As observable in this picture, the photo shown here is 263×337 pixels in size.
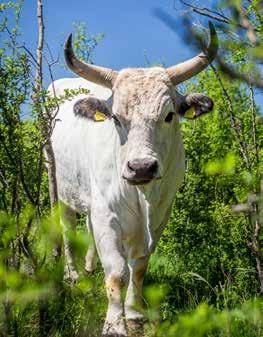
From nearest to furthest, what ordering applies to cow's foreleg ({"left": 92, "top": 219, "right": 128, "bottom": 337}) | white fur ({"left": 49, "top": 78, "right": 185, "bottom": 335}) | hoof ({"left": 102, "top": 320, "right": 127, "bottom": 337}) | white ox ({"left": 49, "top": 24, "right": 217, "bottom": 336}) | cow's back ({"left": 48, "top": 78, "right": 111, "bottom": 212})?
hoof ({"left": 102, "top": 320, "right": 127, "bottom": 337}), cow's foreleg ({"left": 92, "top": 219, "right": 128, "bottom": 337}), white ox ({"left": 49, "top": 24, "right": 217, "bottom": 336}), white fur ({"left": 49, "top": 78, "right": 185, "bottom": 335}), cow's back ({"left": 48, "top": 78, "right": 111, "bottom": 212})

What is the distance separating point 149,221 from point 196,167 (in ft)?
8.18

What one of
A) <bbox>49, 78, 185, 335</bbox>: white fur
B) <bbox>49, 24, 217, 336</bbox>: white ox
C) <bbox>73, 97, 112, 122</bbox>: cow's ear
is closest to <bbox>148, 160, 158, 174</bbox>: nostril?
<bbox>49, 24, 217, 336</bbox>: white ox

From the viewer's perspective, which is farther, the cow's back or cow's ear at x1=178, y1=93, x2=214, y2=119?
the cow's back

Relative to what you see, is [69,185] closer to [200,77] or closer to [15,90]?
[15,90]

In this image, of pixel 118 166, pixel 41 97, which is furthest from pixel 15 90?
pixel 118 166

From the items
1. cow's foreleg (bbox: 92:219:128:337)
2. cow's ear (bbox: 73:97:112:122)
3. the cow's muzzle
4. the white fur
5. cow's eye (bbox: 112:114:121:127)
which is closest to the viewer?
the cow's muzzle

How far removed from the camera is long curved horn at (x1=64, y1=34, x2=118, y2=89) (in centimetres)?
654

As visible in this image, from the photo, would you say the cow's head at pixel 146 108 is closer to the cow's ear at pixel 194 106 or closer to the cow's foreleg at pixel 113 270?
the cow's ear at pixel 194 106

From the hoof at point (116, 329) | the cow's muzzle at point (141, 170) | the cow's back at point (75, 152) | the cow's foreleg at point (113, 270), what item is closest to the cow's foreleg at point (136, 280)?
the cow's foreleg at point (113, 270)

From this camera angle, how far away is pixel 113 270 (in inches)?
233

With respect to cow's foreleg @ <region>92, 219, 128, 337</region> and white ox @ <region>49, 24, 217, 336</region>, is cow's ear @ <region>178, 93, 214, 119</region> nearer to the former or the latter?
white ox @ <region>49, 24, 217, 336</region>

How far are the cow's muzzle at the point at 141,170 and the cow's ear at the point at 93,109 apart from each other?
1107 millimetres

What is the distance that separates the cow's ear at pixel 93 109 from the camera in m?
6.45

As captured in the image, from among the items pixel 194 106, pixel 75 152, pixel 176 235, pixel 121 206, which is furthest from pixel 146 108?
pixel 176 235
